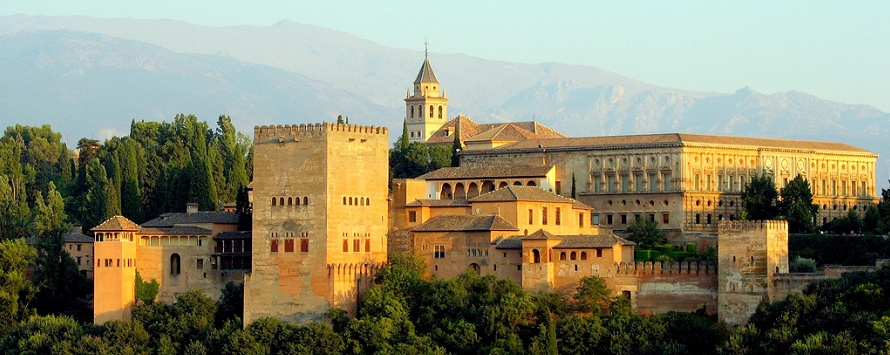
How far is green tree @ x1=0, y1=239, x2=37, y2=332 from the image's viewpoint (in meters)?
64.2

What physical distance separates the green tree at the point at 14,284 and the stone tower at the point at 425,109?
3675 cm

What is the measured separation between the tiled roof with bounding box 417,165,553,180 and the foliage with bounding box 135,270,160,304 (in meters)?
14.5

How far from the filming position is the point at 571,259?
57.6 m

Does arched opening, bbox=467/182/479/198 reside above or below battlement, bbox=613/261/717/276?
above

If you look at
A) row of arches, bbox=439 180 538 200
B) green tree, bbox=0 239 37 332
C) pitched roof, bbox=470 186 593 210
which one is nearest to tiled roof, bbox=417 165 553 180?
row of arches, bbox=439 180 538 200

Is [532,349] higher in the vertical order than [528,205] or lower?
lower

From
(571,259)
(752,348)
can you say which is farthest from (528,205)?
(752,348)

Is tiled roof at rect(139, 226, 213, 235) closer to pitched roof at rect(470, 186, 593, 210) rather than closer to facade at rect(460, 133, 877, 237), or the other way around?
pitched roof at rect(470, 186, 593, 210)

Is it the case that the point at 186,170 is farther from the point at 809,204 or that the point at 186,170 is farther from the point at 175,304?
the point at 809,204

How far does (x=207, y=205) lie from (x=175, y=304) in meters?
11.4

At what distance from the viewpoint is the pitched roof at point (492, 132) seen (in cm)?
8225

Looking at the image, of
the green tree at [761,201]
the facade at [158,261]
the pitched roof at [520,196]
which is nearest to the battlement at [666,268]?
the pitched roof at [520,196]

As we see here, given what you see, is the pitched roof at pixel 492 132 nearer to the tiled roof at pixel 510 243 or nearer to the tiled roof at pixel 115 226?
the tiled roof at pixel 510 243

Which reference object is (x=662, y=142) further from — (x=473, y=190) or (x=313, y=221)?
(x=313, y=221)
